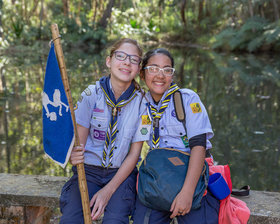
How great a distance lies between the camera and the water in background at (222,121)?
3.75m

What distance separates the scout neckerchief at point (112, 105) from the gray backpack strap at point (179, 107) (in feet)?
0.86

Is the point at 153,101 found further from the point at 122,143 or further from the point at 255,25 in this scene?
the point at 255,25

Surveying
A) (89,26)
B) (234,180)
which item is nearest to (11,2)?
(89,26)

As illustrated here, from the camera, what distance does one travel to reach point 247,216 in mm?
1881

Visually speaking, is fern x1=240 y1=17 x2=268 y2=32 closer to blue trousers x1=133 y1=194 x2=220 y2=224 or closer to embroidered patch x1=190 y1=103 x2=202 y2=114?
embroidered patch x1=190 y1=103 x2=202 y2=114

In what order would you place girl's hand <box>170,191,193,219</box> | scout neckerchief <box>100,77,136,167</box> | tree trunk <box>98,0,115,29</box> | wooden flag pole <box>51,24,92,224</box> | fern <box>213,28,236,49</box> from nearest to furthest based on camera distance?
wooden flag pole <box>51,24,92,224</box> → girl's hand <box>170,191,193,219</box> → scout neckerchief <box>100,77,136,167</box> → fern <box>213,28,236,49</box> → tree trunk <box>98,0,115,29</box>

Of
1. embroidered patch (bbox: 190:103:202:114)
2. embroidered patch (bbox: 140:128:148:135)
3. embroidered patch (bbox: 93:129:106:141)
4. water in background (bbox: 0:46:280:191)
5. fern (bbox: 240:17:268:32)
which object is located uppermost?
fern (bbox: 240:17:268:32)

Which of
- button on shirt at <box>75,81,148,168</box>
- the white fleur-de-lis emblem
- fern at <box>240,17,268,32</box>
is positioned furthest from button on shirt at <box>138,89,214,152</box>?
fern at <box>240,17,268,32</box>

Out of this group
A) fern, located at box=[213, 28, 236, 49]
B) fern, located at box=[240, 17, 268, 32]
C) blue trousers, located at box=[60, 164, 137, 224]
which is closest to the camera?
blue trousers, located at box=[60, 164, 137, 224]

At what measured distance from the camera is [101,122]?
217 cm

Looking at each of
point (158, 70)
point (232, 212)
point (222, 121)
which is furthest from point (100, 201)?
point (222, 121)

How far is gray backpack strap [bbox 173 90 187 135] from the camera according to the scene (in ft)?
6.78

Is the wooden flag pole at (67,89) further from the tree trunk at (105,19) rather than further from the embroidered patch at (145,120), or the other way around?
the tree trunk at (105,19)

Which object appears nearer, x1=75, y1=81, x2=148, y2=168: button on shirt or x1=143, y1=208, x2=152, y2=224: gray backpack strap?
x1=143, y1=208, x2=152, y2=224: gray backpack strap
